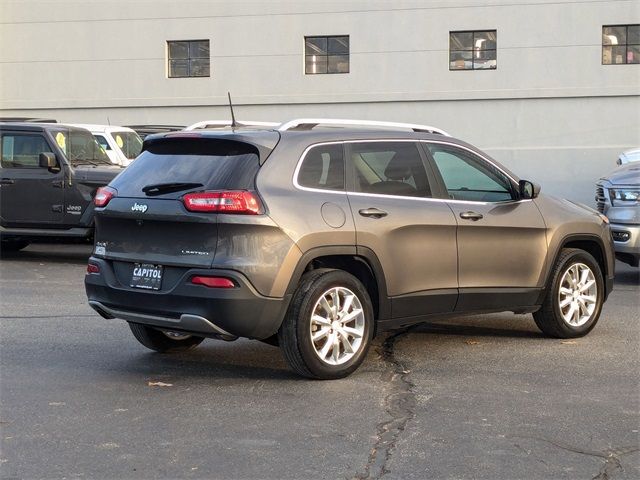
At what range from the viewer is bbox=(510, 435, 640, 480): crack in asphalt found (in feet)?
16.3

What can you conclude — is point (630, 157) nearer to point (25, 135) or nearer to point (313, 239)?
point (25, 135)

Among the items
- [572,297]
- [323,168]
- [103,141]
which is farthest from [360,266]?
[103,141]

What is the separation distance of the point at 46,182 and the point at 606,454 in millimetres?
10488

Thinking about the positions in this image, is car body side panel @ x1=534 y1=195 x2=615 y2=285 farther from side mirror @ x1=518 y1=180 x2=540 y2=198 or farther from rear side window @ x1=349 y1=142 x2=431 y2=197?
rear side window @ x1=349 y1=142 x2=431 y2=197

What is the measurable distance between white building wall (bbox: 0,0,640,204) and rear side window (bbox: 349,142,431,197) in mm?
18352

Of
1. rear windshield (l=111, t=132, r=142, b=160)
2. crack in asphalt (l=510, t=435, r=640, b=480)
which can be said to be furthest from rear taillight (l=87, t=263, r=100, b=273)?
rear windshield (l=111, t=132, r=142, b=160)

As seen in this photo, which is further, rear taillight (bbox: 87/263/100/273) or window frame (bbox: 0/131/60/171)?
window frame (bbox: 0/131/60/171)

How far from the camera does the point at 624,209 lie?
11.6m

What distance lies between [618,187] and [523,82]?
14040 mm

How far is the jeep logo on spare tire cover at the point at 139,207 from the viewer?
267 inches

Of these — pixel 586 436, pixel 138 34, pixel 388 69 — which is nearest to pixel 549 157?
pixel 388 69

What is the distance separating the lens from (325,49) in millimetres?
26594

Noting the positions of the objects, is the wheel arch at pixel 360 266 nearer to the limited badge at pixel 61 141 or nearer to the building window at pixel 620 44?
the limited badge at pixel 61 141

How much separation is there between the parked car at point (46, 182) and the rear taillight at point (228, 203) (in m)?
7.67
